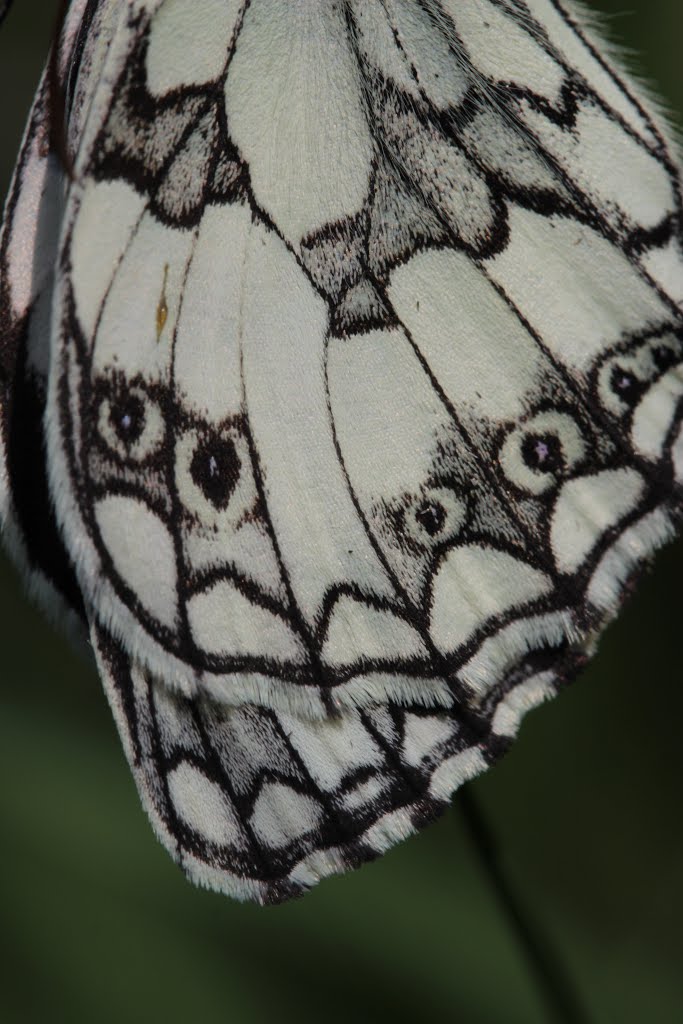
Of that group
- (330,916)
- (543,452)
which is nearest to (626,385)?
(543,452)

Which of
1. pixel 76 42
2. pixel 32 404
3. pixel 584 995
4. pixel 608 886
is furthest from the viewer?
pixel 608 886

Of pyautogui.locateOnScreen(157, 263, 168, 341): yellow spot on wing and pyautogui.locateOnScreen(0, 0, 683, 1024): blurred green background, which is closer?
pyautogui.locateOnScreen(157, 263, 168, 341): yellow spot on wing

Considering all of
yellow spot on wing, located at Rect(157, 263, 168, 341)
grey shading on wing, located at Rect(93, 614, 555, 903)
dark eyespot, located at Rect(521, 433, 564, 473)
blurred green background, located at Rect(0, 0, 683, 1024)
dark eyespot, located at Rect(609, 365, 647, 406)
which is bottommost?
blurred green background, located at Rect(0, 0, 683, 1024)

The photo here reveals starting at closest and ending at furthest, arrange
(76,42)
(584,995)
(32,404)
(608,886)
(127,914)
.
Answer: (76,42) < (32,404) < (584,995) < (127,914) < (608,886)

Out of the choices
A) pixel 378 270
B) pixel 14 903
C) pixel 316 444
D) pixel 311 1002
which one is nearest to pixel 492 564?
pixel 316 444

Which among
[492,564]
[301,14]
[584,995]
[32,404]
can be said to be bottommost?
[584,995]

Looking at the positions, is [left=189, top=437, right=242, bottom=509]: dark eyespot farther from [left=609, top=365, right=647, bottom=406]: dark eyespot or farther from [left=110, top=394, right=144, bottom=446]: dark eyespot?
[left=609, top=365, right=647, bottom=406]: dark eyespot

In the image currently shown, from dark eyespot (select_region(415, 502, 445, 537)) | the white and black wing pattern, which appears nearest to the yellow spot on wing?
the white and black wing pattern

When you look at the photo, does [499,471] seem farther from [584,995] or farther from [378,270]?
[584,995]
